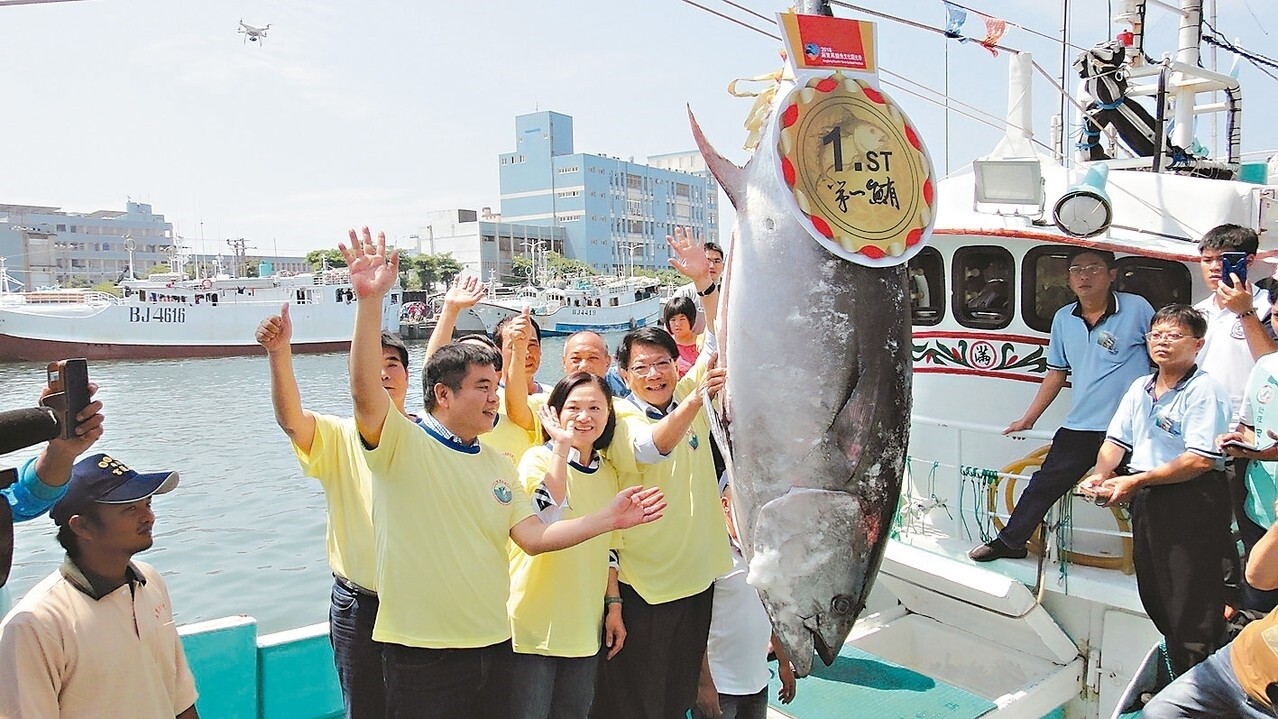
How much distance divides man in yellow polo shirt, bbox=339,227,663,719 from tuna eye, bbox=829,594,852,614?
654 mm

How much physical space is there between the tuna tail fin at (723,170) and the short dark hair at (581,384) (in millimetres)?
925

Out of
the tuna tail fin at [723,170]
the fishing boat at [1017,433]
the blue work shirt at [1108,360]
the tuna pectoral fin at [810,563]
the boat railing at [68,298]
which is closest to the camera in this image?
the tuna pectoral fin at [810,563]

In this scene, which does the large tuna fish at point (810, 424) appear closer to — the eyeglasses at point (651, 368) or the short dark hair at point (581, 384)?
the short dark hair at point (581, 384)

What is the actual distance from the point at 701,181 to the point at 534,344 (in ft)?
→ 237

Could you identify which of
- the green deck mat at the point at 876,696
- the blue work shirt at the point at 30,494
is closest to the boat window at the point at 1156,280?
the green deck mat at the point at 876,696

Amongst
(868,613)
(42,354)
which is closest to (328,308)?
(42,354)

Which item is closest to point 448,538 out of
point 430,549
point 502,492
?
point 430,549

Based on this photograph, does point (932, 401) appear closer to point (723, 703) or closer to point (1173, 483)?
point (1173, 483)

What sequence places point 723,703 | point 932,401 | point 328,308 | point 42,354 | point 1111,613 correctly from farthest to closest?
point 328,308
point 42,354
point 932,401
point 1111,613
point 723,703

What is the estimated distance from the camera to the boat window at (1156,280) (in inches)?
174

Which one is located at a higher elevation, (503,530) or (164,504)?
(503,530)

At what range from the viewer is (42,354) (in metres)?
31.9

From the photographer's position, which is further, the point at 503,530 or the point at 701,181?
the point at 701,181

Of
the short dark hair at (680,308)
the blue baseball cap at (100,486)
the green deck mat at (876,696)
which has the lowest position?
the green deck mat at (876,696)
